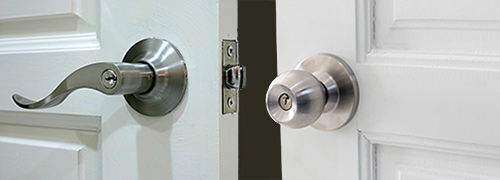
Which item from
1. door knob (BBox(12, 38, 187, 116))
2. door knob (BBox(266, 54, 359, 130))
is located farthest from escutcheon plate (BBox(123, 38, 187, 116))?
door knob (BBox(266, 54, 359, 130))

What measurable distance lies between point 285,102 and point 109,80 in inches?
6.1

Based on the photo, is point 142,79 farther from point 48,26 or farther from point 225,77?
point 48,26

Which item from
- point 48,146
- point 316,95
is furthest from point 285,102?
point 48,146

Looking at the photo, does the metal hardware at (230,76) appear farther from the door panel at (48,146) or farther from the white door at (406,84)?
the door panel at (48,146)

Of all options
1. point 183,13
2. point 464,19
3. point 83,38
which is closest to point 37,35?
point 83,38

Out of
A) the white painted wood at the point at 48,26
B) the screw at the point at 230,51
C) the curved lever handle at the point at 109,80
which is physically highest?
the white painted wood at the point at 48,26

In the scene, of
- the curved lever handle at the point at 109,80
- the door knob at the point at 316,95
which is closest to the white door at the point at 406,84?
the door knob at the point at 316,95

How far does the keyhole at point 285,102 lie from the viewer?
1.11 feet

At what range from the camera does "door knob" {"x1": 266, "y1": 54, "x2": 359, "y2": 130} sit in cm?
34

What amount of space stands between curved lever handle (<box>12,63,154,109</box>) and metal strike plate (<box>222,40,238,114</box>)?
0.07m

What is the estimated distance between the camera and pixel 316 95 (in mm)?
346

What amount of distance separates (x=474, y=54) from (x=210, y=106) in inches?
8.5

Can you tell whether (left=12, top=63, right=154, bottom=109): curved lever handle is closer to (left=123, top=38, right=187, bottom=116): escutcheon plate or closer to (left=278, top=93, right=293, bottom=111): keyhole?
(left=123, top=38, right=187, bottom=116): escutcheon plate

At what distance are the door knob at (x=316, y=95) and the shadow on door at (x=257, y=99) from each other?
0.13m
